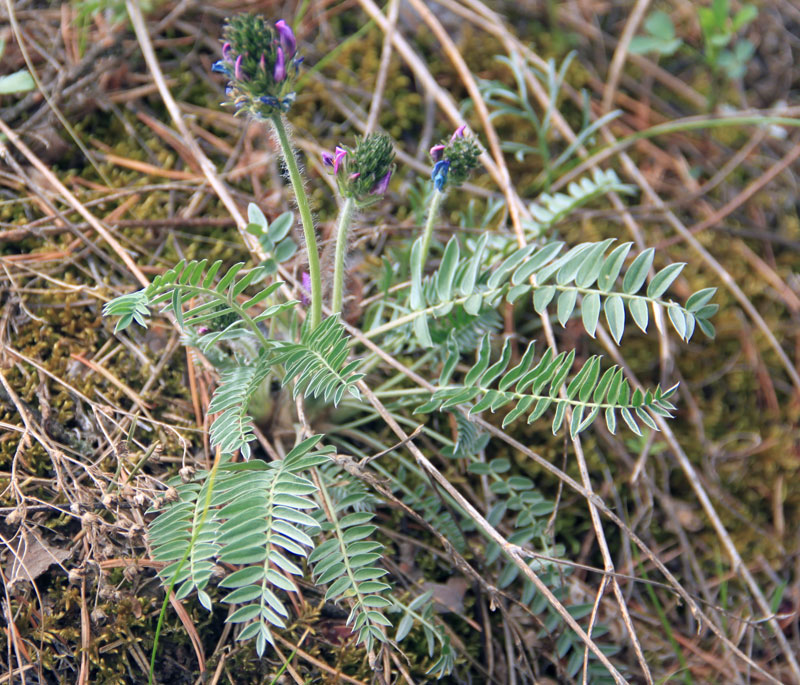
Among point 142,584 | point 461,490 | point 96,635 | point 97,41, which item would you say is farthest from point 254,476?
point 97,41

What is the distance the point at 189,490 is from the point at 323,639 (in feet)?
1.66

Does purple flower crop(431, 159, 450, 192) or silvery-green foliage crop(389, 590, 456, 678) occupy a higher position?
purple flower crop(431, 159, 450, 192)

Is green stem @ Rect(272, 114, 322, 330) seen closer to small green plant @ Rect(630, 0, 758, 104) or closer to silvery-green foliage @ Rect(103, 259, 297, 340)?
silvery-green foliage @ Rect(103, 259, 297, 340)

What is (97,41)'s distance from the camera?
2443mm

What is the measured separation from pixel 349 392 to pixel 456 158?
642mm

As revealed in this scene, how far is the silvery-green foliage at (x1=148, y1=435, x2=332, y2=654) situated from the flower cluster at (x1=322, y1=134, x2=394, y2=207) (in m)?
0.59

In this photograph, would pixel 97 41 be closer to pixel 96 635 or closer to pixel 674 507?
pixel 96 635

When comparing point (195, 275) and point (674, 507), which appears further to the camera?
point (674, 507)

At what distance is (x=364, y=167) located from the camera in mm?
1533

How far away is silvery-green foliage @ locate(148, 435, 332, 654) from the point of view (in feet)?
4.16

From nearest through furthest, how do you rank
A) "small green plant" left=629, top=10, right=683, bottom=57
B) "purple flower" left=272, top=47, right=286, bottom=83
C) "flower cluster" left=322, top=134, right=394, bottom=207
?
"purple flower" left=272, top=47, right=286, bottom=83 → "flower cluster" left=322, top=134, right=394, bottom=207 → "small green plant" left=629, top=10, right=683, bottom=57

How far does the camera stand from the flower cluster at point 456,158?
65.1 inches

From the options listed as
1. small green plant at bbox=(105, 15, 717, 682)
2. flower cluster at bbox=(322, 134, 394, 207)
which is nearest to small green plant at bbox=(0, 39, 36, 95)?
small green plant at bbox=(105, 15, 717, 682)

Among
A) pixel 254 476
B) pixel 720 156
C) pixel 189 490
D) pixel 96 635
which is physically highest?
pixel 720 156
